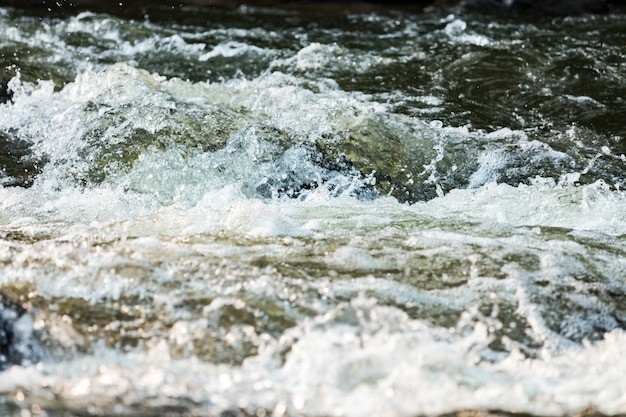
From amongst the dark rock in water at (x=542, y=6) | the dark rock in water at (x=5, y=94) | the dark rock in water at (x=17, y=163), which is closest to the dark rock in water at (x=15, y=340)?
the dark rock in water at (x=17, y=163)

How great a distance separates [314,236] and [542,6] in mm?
7103

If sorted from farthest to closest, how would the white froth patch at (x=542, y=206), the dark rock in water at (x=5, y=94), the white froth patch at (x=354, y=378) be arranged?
the dark rock in water at (x=5, y=94), the white froth patch at (x=542, y=206), the white froth patch at (x=354, y=378)

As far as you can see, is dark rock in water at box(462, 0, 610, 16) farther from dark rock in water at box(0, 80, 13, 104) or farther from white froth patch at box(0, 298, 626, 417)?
white froth patch at box(0, 298, 626, 417)

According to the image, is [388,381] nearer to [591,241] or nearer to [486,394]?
[486,394]

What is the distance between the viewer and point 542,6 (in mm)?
9242

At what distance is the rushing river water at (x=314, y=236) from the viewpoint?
2.24 m

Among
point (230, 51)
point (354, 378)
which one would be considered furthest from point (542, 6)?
point (354, 378)

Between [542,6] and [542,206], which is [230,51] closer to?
[542,206]

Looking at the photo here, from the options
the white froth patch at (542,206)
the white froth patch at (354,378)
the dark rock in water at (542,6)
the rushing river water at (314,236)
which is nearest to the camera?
the white froth patch at (354,378)

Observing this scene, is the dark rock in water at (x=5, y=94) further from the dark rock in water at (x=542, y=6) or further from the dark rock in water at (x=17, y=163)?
the dark rock in water at (x=542, y=6)

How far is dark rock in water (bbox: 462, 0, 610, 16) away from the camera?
29.8 feet

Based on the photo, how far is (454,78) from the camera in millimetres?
6094

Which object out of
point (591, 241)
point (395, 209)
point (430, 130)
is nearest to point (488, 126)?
point (430, 130)

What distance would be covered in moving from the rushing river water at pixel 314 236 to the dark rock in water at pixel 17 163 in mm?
21
